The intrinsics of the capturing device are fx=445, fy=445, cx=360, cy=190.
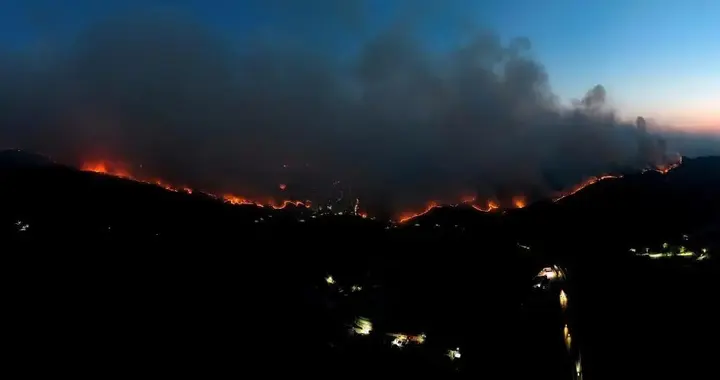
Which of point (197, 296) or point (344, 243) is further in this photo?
point (344, 243)

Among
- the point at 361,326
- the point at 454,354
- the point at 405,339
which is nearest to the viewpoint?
the point at 454,354

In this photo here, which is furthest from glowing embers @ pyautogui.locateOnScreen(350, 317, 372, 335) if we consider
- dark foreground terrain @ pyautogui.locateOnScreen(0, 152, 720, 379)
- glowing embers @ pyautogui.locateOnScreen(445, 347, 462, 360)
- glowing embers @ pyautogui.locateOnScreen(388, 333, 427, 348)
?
glowing embers @ pyautogui.locateOnScreen(445, 347, 462, 360)

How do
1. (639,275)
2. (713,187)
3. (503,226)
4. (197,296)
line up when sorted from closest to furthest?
1. (197,296)
2. (639,275)
3. (503,226)
4. (713,187)

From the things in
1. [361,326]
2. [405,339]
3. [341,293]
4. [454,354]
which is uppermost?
[341,293]

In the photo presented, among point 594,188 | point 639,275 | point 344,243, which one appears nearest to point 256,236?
point 344,243

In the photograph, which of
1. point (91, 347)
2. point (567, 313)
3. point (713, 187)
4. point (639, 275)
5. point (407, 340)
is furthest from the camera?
point (713, 187)

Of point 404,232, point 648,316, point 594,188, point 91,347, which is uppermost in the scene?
point 594,188

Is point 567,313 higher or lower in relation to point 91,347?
higher

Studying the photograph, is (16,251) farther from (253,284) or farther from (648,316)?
(648,316)

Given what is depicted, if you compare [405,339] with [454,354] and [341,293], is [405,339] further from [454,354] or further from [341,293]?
[341,293]

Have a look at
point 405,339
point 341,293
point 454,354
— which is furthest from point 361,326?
point 341,293
